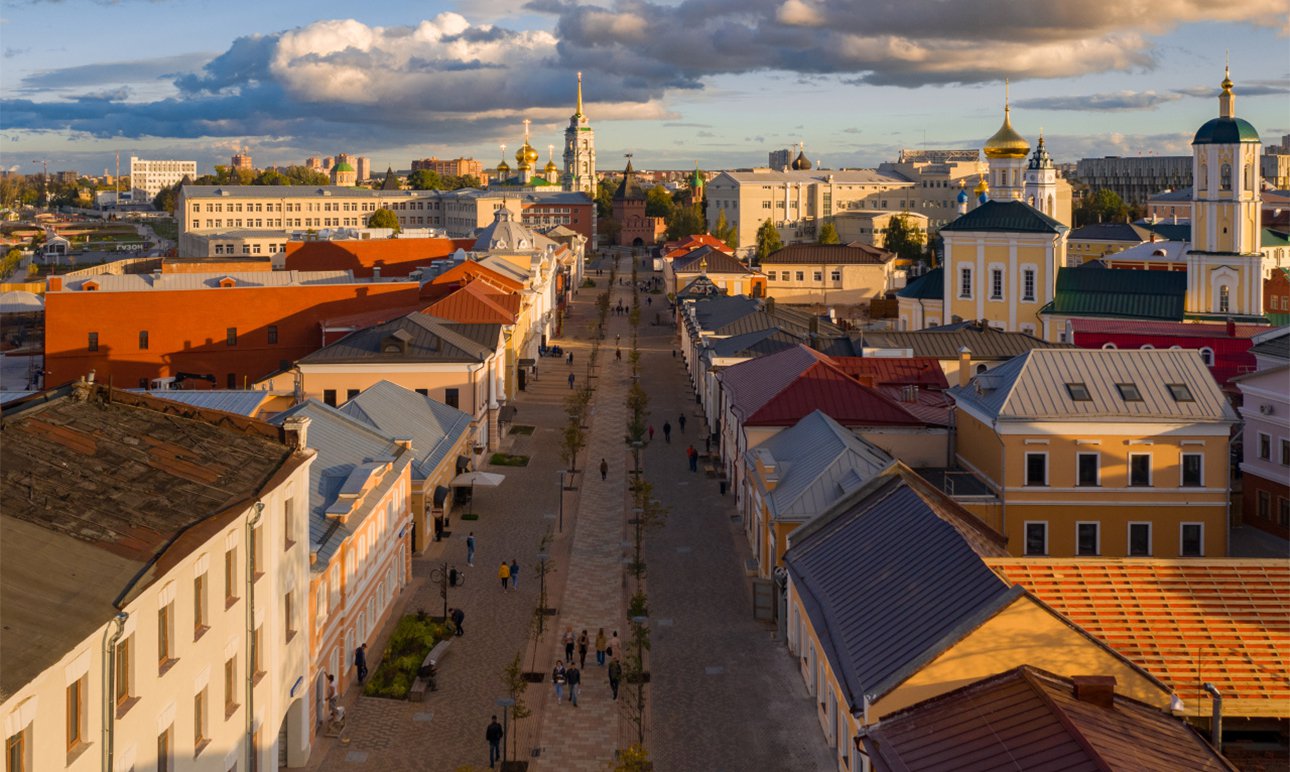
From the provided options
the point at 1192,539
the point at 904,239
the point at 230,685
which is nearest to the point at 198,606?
the point at 230,685

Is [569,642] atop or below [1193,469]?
below

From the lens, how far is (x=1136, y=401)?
95.7 feet

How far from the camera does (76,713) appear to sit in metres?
12.2

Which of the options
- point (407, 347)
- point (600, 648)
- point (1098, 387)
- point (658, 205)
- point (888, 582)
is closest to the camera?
point (888, 582)

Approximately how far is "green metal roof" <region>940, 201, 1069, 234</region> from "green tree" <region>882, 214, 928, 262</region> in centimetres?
5168

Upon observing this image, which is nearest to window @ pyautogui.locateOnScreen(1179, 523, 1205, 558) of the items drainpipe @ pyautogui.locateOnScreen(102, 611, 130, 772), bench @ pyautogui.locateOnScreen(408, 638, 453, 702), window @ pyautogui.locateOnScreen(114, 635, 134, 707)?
bench @ pyautogui.locateOnScreen(408, 638, 453, 702)

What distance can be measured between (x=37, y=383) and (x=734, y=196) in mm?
89433

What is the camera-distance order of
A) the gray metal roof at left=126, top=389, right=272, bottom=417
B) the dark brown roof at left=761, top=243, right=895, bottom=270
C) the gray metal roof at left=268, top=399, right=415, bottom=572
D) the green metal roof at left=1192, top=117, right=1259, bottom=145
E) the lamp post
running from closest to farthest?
the lamp post, the gray metal roof at left=268, top=399, right=415, bottom=572, the gray metal roof at left=126, top=389, right=272, bottom=417, the green metal roof at left=1192, top=117, right=1259, bottom=145, the dark brown roof at left=761, top=243, right=895, bottom=270

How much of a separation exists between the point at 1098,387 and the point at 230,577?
20.5m

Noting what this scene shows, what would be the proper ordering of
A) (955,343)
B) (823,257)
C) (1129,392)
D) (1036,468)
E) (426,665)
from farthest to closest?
(823,257) < (955,343) < (1129,392) < (1036,468) < (426,665)

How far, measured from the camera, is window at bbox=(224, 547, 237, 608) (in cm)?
1605

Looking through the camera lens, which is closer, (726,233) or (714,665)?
(714,665)

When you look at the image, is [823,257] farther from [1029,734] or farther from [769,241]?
[1029,734]

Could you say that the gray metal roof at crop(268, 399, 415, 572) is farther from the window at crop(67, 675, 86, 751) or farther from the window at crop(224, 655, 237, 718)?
the window at crop(67, 675, 86, 751)
